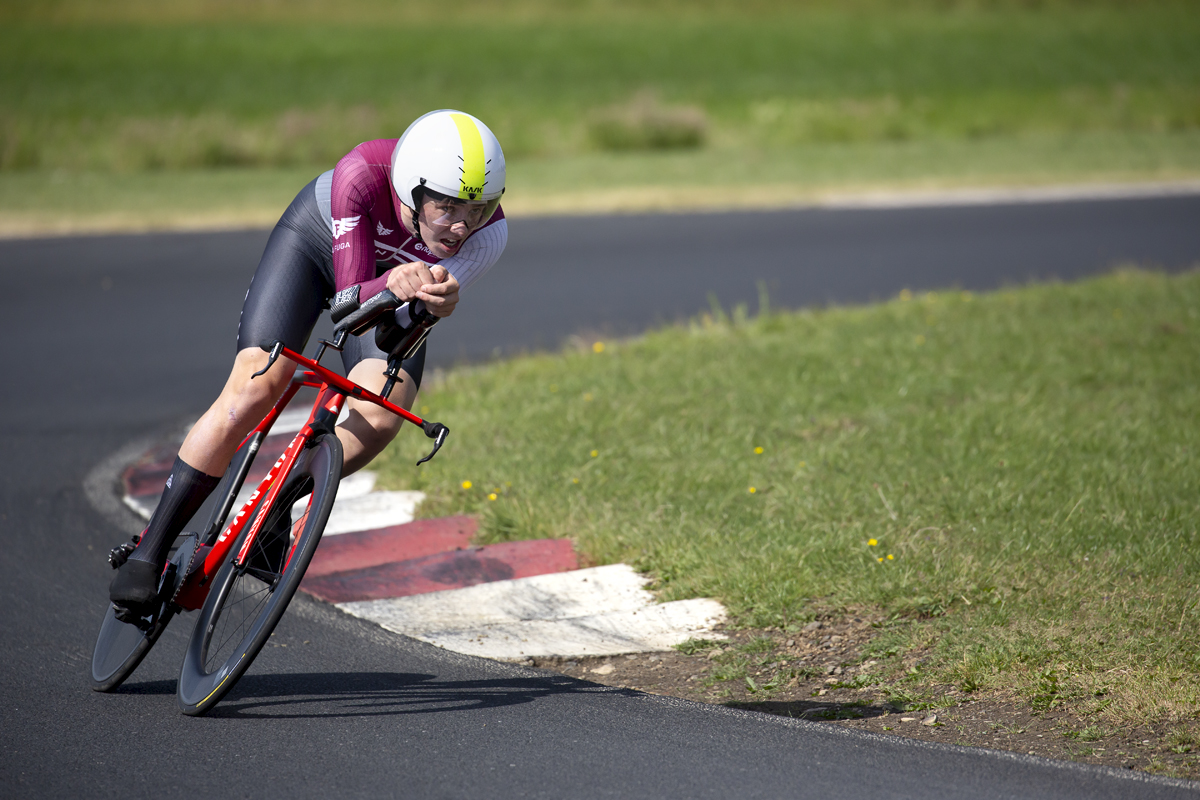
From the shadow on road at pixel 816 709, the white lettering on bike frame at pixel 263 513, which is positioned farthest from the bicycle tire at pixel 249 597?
the shadow on road at pixel 816 709

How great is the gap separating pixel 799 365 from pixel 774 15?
50284mm

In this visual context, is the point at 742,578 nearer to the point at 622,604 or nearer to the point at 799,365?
the point at 622,604

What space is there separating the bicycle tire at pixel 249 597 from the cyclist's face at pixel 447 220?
71 centimetres

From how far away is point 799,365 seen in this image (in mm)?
8359

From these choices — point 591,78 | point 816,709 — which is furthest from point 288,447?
point 591,78

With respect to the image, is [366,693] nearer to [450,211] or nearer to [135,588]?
[135,588]

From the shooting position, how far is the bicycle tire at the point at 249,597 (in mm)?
3594

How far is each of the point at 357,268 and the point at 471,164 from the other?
50cm

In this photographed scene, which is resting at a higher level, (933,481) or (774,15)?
(774,15)

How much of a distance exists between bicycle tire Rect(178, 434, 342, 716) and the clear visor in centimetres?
76

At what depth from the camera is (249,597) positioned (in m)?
4.12

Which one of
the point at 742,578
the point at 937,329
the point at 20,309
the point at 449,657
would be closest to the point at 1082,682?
the point at 742,578

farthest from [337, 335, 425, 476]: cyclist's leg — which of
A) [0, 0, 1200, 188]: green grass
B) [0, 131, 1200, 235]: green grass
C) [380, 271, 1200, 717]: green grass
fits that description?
[0, 0, 1200, 188]: green grass

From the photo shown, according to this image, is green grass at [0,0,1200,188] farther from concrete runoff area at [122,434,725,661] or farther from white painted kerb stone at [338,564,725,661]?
white painted kerb stone at [338,564,725,661]
